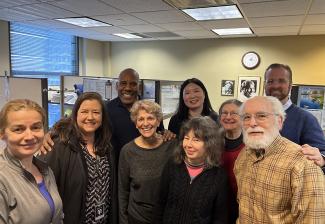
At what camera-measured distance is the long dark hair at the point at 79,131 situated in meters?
1.72

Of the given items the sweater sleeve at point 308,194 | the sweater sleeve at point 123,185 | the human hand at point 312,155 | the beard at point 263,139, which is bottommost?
the sweater sleeve at point 123,185

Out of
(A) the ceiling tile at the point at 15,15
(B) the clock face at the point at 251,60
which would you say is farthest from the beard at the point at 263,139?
(B) the clock face at the point at 251,60

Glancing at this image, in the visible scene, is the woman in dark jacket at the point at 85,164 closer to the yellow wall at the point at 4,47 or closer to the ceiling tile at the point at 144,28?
the ceiling tile at the point at 144,28

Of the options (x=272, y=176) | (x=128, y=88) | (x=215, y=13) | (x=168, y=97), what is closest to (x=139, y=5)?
(x=215, y=13)

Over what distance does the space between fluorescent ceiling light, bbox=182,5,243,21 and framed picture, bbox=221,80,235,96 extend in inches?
97.2

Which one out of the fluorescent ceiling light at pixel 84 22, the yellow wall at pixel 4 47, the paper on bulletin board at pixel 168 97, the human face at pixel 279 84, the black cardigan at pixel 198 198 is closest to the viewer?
the black cardigan at pixel 198 198

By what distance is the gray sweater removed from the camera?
178 cm

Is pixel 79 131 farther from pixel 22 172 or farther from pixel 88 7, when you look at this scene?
pixel 88 7

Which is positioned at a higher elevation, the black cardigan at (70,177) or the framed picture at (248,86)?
the framed picture at (248,86)

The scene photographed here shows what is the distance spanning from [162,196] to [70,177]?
552mm

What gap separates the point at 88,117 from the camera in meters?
1.74

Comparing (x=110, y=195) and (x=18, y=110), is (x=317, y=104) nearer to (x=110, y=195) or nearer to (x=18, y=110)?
(x=110, y=195)

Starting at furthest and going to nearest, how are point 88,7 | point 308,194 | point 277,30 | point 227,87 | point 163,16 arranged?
1. point 227,87
2. point 277,30
3. point 163,16
4. point 88,7
5. point 308,194

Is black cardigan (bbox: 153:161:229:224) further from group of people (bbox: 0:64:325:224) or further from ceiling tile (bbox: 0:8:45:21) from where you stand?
ceiling tile (bbox: 0:8:45:21)
